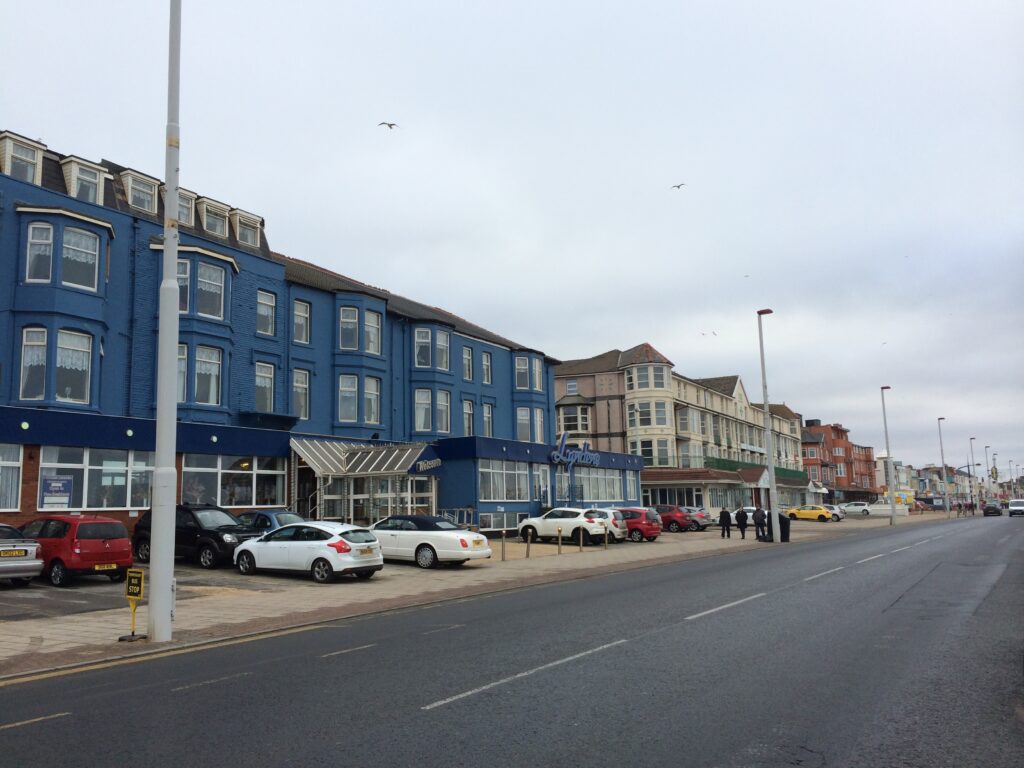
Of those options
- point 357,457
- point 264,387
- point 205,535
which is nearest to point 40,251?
point 264,387

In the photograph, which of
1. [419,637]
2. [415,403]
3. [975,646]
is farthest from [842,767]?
[415,403]

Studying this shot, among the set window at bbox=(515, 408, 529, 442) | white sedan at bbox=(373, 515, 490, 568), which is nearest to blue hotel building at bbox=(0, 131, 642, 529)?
window at bbox=(515, 408, 529, 442)

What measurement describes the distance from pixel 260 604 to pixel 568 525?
754 inches

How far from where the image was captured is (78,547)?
18.2 m

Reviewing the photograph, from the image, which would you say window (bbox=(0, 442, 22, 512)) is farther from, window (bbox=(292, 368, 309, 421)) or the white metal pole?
the white metal pole

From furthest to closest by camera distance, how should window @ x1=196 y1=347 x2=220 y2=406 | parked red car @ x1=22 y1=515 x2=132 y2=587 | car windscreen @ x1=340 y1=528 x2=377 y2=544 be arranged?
window @ x1=196 y1=347 x2=220 y2=406, car windscreen @ x1=340 y1=528 x2=377 y2=544, parked red car @ x1=22 y1=515 x2=132 y2=587

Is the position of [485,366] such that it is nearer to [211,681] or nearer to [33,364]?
[33,364]

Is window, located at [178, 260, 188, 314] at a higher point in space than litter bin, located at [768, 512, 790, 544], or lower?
higher

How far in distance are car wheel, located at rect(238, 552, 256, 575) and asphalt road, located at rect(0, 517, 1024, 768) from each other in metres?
8.45

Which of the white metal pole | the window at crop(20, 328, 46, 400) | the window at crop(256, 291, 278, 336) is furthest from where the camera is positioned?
the window at crop(256, 291, 278, 336)

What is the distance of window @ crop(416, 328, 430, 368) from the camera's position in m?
39.3

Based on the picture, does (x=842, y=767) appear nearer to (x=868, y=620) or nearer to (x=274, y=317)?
(x=868, y=620)

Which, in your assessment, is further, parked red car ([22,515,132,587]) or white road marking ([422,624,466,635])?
parked red car ([22,515,132,587])

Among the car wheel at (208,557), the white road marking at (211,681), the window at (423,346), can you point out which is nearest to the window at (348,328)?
the window at (423,346)
